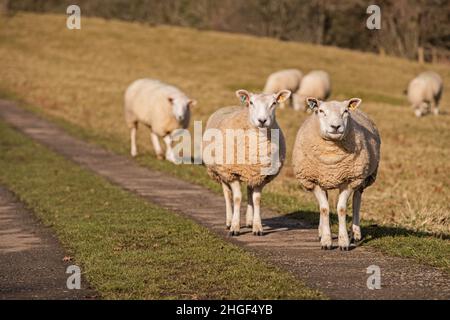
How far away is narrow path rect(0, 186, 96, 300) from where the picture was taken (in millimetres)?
8109

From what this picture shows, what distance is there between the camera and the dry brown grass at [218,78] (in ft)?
60.1

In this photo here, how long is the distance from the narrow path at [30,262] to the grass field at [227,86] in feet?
12.8

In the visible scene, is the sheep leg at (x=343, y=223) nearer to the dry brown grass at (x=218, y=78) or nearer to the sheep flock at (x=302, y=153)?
the sheep flock at (x=302, y=153)

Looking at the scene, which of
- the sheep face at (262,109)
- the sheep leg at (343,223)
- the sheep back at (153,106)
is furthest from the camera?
the sheep back at (153,106)

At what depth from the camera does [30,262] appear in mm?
9766

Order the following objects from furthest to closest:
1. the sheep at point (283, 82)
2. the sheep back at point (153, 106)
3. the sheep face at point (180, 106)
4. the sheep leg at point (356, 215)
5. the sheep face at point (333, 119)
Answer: the sheep at point (283, 82), the sheep back at point (153, 106), the sheep face at point (180, 106), the sheep leg at point (356, 215), the sheep face at point (333, 119)

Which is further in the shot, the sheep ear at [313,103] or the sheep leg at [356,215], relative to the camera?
the sheep leg at [356,215]

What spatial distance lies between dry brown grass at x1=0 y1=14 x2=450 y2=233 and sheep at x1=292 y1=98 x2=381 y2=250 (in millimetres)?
3157

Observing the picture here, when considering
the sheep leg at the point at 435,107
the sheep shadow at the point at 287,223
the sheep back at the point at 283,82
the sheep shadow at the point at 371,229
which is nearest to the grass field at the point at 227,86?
the sheep shadow at the point at 371,229

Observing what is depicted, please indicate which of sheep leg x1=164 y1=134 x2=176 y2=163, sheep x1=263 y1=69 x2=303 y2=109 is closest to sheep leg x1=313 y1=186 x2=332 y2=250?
sheep leg x1=164 y1=134 x2=176 y2=163

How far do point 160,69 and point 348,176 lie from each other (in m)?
45.6

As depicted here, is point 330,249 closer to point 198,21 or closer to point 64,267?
point 64,267

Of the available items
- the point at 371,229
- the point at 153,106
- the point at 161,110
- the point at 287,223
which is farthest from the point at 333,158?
the point at 153,106

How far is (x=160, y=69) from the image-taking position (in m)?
55.2
